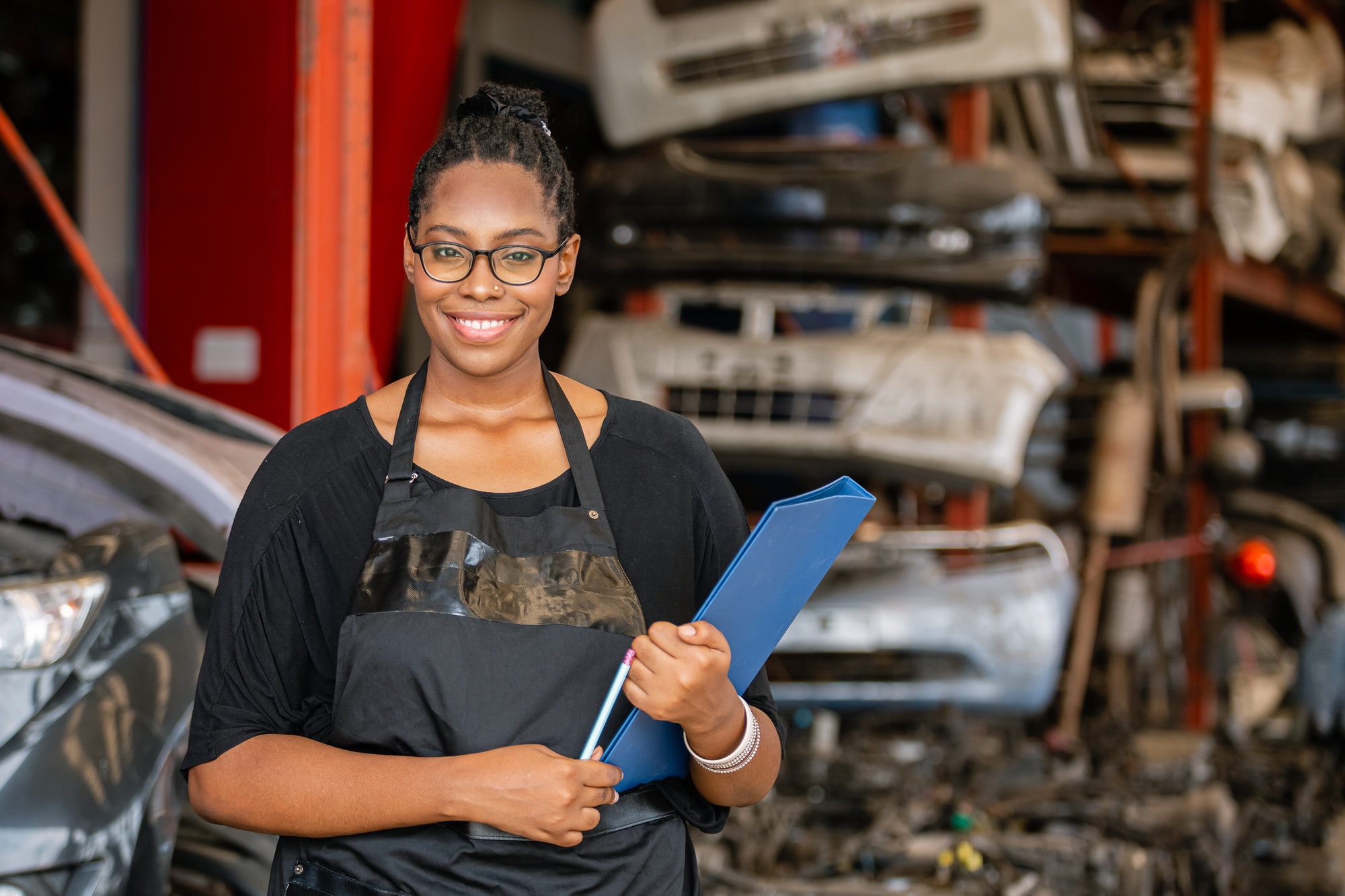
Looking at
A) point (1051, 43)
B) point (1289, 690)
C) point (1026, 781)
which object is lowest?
point (1289, 690)

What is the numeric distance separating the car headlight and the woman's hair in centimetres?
91

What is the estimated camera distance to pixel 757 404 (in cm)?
483

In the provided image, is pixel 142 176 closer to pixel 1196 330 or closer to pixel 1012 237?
pixel 1012 237

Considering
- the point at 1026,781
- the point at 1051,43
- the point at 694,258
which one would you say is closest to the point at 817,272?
the point at 694,258

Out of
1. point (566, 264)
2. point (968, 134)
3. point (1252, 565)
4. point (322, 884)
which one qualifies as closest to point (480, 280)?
point (566, 264)

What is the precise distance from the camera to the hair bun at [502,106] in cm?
131

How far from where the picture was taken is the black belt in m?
1.18

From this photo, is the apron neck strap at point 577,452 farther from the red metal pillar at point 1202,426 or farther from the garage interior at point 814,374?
the red metal pillar at point 1202,426

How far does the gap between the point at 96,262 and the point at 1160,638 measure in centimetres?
559

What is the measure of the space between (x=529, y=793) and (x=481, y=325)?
0.45 m

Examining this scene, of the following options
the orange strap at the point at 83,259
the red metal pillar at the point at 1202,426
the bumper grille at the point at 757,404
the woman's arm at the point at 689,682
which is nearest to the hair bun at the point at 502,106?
the woman's arm at the point at 689,682

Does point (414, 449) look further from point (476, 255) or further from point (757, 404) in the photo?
point (757, 404)

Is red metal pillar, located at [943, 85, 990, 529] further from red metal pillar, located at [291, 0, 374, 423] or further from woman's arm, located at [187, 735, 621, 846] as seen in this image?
woman's arm, located at [187, 735, 621, 846]

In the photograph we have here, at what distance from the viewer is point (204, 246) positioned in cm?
601
